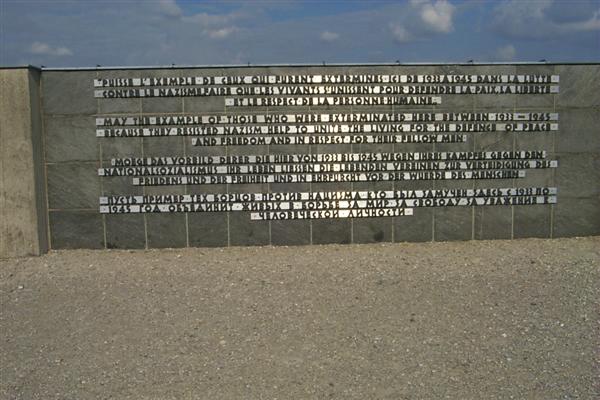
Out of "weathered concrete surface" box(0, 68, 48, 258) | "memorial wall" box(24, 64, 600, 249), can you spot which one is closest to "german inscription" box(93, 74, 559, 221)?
"memorial wall" box(24, 64, 600, 249)

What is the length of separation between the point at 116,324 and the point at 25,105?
3735 millimetres

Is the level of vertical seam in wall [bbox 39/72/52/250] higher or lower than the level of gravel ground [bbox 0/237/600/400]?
higher

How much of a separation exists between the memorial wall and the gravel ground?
0.57m

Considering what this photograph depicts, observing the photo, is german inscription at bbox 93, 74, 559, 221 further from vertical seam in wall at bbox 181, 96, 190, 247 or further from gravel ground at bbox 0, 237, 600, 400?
gravel ground at bbox 0, 237, 600, 400

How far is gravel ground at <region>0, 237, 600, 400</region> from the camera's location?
13.9 feet

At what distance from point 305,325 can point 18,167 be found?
15.2ft

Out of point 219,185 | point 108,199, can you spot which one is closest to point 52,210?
point 108,199

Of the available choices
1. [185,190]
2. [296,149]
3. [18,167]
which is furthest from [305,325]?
[18,167]

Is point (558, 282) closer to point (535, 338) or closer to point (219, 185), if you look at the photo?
point (535, 338)

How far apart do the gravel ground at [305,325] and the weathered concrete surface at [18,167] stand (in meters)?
0.43

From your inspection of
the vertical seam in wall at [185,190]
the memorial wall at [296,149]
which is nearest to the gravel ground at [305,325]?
the vertical seam in wall at [185,190]

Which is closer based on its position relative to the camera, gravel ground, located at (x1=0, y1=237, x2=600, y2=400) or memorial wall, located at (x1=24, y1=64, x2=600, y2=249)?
gravel ground, located at (x1=0, y1=237, x2=600, y2=400)

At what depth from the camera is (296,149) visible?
809 cm

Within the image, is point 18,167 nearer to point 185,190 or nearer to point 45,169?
point 45,169
